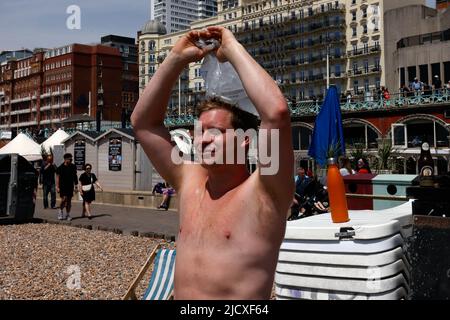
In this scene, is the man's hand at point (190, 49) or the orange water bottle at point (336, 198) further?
the orange water bottle at point (336, 198)

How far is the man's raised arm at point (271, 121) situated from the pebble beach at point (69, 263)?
13.3 feet

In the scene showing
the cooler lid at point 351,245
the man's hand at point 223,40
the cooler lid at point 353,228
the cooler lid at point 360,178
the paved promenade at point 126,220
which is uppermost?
the man's hand at point 223,40

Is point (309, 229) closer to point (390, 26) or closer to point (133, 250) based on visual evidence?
point (133, 250)

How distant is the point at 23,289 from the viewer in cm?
596

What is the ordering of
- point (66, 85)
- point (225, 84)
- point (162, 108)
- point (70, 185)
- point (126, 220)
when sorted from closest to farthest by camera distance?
point (225, 84) < point (162, 108) < point (70, 185) < point (126, 220) < point (66, 85)

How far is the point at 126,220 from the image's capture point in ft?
42.4

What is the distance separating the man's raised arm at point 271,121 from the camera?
1.79 metres

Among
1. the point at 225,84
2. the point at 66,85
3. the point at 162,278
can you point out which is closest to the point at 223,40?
the point at 225,84

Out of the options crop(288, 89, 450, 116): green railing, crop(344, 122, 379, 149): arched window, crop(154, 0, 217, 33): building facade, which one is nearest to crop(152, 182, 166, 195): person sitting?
crop(288, 89, 450, 116): green railing

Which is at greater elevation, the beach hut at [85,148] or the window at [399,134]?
the window at [399,134]

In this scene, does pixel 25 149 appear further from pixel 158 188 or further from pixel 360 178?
pixel 360 178

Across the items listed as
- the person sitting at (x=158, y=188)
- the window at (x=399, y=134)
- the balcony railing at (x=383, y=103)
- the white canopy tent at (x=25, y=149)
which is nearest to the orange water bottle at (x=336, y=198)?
the person sitting at (x=158, y=188)

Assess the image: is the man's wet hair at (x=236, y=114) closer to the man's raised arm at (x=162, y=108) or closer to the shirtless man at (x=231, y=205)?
the shirtless man at (x=231, y=205)

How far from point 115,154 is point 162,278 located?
48.9 ft
